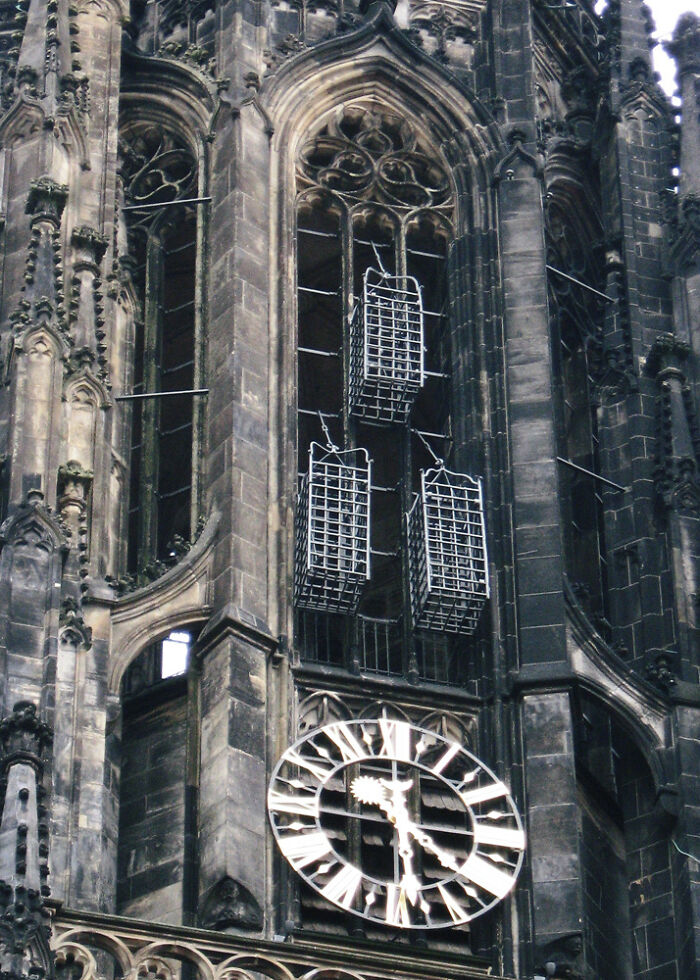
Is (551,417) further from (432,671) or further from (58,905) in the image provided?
(58,905)

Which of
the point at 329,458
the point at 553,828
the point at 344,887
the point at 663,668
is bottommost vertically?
the point at 344,887

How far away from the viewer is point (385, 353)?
51688 millimetres

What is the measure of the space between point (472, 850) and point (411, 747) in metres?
1.40

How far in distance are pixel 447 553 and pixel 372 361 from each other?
107 inches

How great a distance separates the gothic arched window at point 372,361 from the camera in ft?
162

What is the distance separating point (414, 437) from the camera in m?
52.3

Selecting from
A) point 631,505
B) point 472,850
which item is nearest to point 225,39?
point 631,505

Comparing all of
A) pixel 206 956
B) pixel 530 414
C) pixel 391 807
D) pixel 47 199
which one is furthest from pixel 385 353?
pixel 206 956

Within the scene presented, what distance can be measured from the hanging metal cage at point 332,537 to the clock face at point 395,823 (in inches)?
64.7

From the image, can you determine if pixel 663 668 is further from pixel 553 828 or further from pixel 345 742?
pixel 345 742

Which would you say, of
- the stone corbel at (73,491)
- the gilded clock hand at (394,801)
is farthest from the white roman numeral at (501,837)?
the stone corbel at (73,491)

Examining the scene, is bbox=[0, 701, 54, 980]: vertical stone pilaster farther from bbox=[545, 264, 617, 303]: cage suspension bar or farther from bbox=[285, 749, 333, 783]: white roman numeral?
bbox=[545, 264, 617, 303]: cage suspension bar

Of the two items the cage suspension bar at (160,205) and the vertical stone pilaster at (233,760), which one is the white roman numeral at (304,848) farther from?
the cage suspension bar at (160,205)

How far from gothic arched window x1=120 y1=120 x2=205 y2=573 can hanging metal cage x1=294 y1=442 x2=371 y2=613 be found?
1.17 meters
